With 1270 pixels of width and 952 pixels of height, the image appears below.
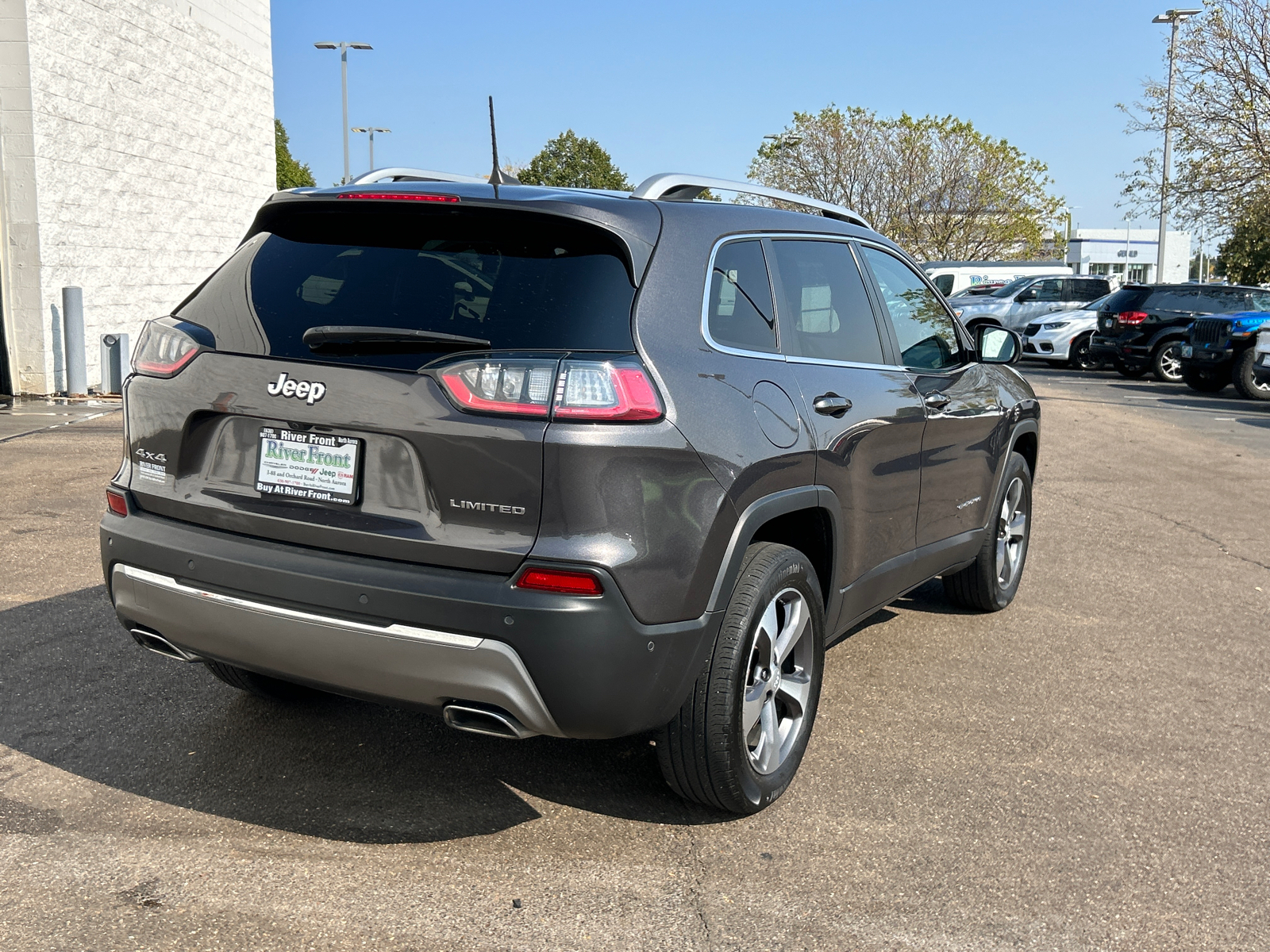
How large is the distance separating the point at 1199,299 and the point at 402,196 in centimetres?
2047

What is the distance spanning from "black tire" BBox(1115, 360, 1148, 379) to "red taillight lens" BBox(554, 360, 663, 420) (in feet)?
68.9

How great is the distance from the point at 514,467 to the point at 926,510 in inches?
91.4

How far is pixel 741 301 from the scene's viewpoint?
11.9ft

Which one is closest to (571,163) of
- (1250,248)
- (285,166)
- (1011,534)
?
(285,166)

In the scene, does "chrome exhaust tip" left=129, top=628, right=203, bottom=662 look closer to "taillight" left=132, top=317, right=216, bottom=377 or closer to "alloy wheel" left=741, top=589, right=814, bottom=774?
"taillight" left=132, top=317, right=216, bottom=377

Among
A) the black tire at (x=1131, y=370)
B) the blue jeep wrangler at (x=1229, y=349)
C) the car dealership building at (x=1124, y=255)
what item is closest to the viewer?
the blue jeep wrangler at (x=1229, y=349)

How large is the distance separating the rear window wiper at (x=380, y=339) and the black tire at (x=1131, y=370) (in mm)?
21174

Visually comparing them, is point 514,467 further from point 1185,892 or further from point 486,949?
point 1185,892

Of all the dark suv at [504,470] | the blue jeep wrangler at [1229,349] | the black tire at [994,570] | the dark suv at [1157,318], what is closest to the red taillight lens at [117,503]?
the dark suv at [504,470]

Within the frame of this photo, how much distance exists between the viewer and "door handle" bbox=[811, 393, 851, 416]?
3.82 meters

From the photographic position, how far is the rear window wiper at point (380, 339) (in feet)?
9.98

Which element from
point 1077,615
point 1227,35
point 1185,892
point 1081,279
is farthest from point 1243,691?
point 1227,35

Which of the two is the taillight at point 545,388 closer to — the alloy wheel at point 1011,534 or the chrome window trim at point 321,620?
the chrome window trim at point 321,620

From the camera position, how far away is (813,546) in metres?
3.96
